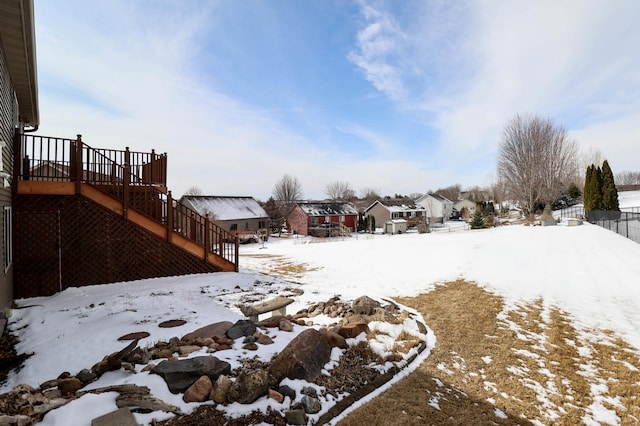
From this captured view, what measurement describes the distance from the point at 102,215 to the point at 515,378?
948 centimetres

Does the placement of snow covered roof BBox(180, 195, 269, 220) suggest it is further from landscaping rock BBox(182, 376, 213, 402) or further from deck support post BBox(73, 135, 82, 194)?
landscaping rock BBox(182, 376, 213, 402)

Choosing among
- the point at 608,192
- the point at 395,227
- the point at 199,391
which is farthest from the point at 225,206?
the point at 608,192

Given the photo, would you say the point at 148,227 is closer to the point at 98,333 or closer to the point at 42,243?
the point at 42,243

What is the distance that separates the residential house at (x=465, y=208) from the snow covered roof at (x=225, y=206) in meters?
44.0

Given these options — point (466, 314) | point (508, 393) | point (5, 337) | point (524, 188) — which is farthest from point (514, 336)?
point (524, 188)

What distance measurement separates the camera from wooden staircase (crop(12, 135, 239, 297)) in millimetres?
7148

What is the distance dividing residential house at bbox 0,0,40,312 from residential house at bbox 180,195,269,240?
24102 millimetres

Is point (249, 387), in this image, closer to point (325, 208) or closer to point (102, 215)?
point (102, 215)

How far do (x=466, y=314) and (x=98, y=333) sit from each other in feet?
24.0

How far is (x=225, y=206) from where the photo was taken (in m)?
34.5

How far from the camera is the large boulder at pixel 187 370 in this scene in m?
3.30

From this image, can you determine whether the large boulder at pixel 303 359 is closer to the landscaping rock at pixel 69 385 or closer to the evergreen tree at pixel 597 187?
the landscaping rock at pixel 69 385

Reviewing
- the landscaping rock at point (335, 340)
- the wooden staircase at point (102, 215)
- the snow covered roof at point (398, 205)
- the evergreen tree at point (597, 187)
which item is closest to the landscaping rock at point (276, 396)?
the landscaping rock at point (335, 340)

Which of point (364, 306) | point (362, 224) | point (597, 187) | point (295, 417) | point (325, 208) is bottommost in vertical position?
point (295, 417)
